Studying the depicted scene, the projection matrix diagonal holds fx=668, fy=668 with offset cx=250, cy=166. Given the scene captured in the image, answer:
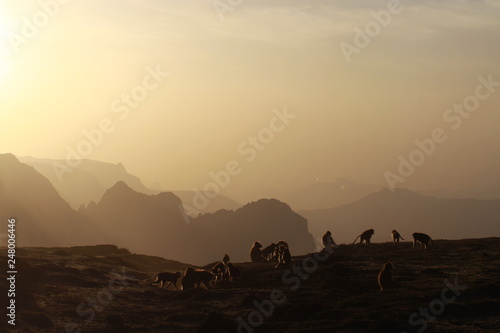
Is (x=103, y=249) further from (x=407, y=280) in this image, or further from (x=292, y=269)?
(x=407, y=280)

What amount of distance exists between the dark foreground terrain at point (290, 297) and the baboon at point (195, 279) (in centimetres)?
116

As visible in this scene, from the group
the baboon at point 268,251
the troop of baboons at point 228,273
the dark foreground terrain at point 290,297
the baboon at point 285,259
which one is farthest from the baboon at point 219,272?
the baboon at point 268,251

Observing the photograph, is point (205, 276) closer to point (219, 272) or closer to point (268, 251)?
point (219, 272)

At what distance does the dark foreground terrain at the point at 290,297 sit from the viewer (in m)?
28.9

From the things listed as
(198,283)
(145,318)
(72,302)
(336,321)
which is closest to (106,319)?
(145,318)

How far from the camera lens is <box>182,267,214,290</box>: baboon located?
4316 cm

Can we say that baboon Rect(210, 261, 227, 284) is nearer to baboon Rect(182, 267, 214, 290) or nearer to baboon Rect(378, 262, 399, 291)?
baboon Rect(182, 267, 214, 290)

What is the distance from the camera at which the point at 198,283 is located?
43531 mm

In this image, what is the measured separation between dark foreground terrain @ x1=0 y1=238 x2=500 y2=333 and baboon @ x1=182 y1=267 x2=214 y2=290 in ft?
3.80

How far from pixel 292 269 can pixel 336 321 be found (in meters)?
16.7

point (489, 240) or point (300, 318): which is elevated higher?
point (489, 240)

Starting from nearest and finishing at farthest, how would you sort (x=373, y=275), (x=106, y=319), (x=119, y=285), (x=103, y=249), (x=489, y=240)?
(x=106, y=319)
(x=373, y=275)
(x=119, y=285)
(x=489, y=240)
(x=103, y=249)

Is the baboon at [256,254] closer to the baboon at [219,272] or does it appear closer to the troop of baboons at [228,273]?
the troop of baboons at [228,273]

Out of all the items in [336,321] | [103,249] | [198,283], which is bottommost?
[336,321]
